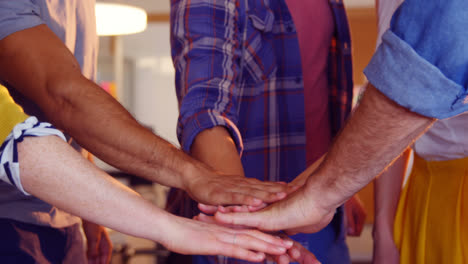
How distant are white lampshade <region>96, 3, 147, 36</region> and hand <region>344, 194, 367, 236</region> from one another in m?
2.45

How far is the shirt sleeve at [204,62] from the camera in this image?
1.14 m

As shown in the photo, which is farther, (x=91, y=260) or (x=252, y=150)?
(x=91, y=260)

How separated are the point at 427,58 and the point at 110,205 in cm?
54

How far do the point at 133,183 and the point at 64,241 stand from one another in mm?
4511

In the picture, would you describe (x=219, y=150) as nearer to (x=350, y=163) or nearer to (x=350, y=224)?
(x=350, y=163)

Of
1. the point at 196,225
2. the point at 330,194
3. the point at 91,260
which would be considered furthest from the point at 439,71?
the point at 91,260

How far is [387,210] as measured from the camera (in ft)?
4.01

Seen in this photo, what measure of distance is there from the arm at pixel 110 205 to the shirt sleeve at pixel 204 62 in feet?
1.02

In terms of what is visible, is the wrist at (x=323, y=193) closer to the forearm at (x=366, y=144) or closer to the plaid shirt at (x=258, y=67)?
the forearm at (x=366, y=144)

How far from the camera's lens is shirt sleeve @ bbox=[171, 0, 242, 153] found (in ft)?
3.75

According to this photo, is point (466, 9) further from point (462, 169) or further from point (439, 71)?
point (462, 169)

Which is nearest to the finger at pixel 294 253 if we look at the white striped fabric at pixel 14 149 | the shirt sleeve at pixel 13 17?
the white striped fabric at pixel 14 149

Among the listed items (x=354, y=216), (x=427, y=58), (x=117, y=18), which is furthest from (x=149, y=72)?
(x=427, y=58)

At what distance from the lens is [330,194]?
34.9 inches
